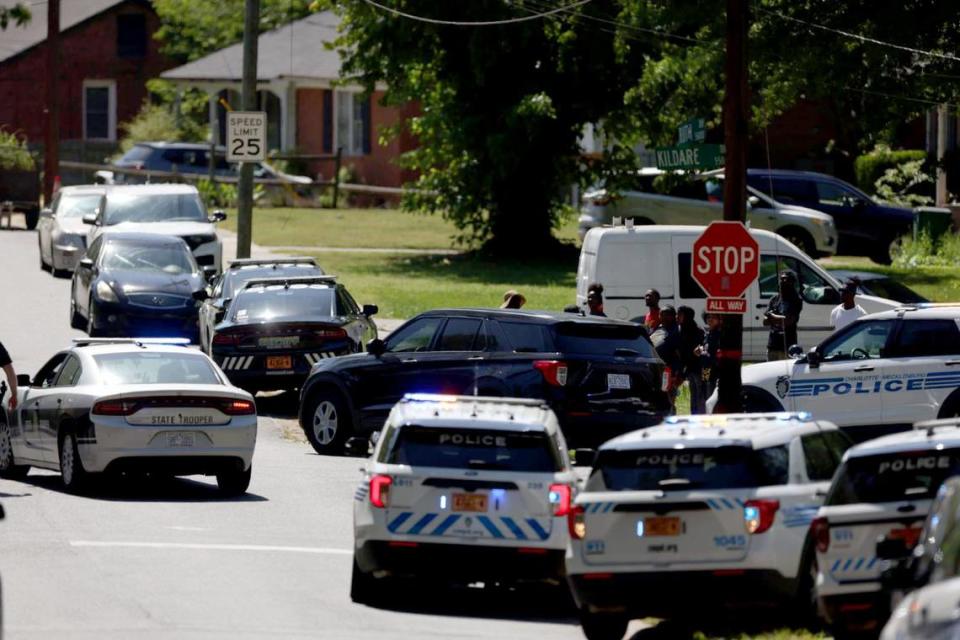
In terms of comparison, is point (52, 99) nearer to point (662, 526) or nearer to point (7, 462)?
point (7, 462)

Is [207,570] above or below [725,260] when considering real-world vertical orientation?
below

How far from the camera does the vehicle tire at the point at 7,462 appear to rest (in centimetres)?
1912

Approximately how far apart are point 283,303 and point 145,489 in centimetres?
624

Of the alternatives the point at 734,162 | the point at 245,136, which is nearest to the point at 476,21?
the point at 245,136

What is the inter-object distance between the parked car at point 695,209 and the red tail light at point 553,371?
1985 cm

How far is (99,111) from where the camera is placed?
71.1 metres

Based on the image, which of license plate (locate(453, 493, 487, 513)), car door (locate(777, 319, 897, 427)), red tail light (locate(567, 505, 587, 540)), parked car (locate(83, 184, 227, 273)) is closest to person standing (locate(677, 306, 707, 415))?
car door (locate(777, 319, 897, 427))

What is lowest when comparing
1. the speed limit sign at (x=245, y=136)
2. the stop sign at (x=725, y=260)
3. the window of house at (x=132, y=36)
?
the stop sign at (x=725, y=260)

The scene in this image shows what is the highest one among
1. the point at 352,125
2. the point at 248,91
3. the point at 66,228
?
the point at 352,125

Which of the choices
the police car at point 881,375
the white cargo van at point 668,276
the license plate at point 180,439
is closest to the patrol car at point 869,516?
the license plate at point 180,439

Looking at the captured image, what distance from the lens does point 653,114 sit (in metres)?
42.1

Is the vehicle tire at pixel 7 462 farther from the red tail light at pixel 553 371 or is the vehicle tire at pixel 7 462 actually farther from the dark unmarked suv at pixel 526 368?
the red tail light at pixel 553 371

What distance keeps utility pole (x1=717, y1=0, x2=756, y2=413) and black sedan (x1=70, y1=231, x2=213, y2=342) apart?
10152 millimetres

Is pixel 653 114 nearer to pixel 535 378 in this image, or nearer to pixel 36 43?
pixel 535 378
